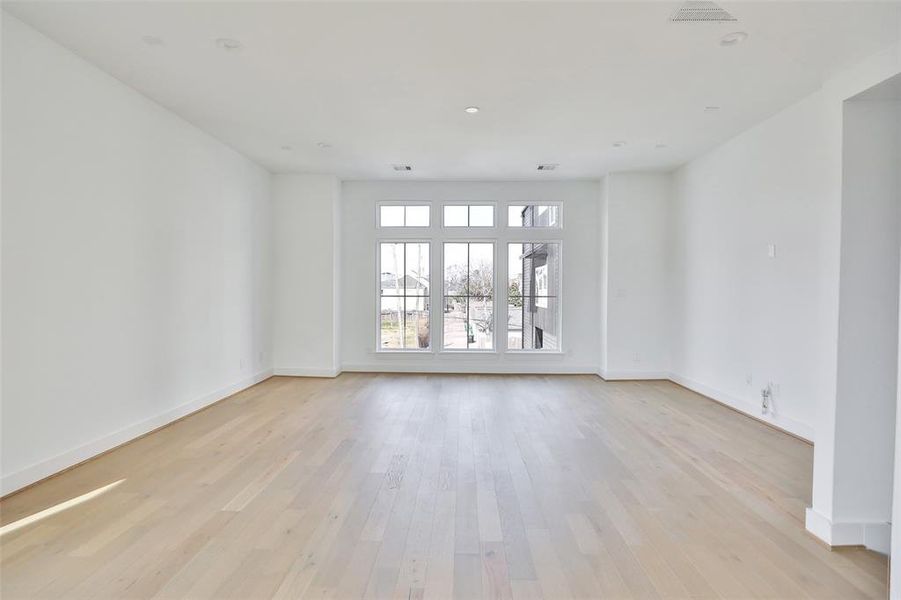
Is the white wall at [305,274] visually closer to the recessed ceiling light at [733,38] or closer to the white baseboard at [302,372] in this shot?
the white baseboard at [302,372]

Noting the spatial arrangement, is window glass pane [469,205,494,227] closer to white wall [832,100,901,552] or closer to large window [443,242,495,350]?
large window [443,242,495,350]

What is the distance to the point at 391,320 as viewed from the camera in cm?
697

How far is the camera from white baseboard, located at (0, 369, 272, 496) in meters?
2.77

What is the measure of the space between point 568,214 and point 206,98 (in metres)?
4.82

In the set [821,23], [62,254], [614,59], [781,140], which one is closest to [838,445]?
[821,23]

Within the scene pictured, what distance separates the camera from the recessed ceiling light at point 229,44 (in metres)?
2.97

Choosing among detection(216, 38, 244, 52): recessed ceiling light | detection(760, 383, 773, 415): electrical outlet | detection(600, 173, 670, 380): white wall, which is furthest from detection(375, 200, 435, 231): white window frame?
detection(760, 383, 773, 415): electrical outlet

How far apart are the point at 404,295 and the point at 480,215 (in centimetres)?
167

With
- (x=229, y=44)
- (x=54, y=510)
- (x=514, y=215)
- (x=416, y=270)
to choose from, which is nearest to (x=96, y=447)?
(x=54, y=510)

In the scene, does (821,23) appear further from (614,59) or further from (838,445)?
(838,445)

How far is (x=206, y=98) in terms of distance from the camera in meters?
3.91

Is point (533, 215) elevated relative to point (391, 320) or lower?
elevated

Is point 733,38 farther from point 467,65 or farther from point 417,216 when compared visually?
point 417,216

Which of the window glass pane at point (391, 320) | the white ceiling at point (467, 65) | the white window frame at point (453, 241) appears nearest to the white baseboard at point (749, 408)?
the white window frame at point (453, 241)
